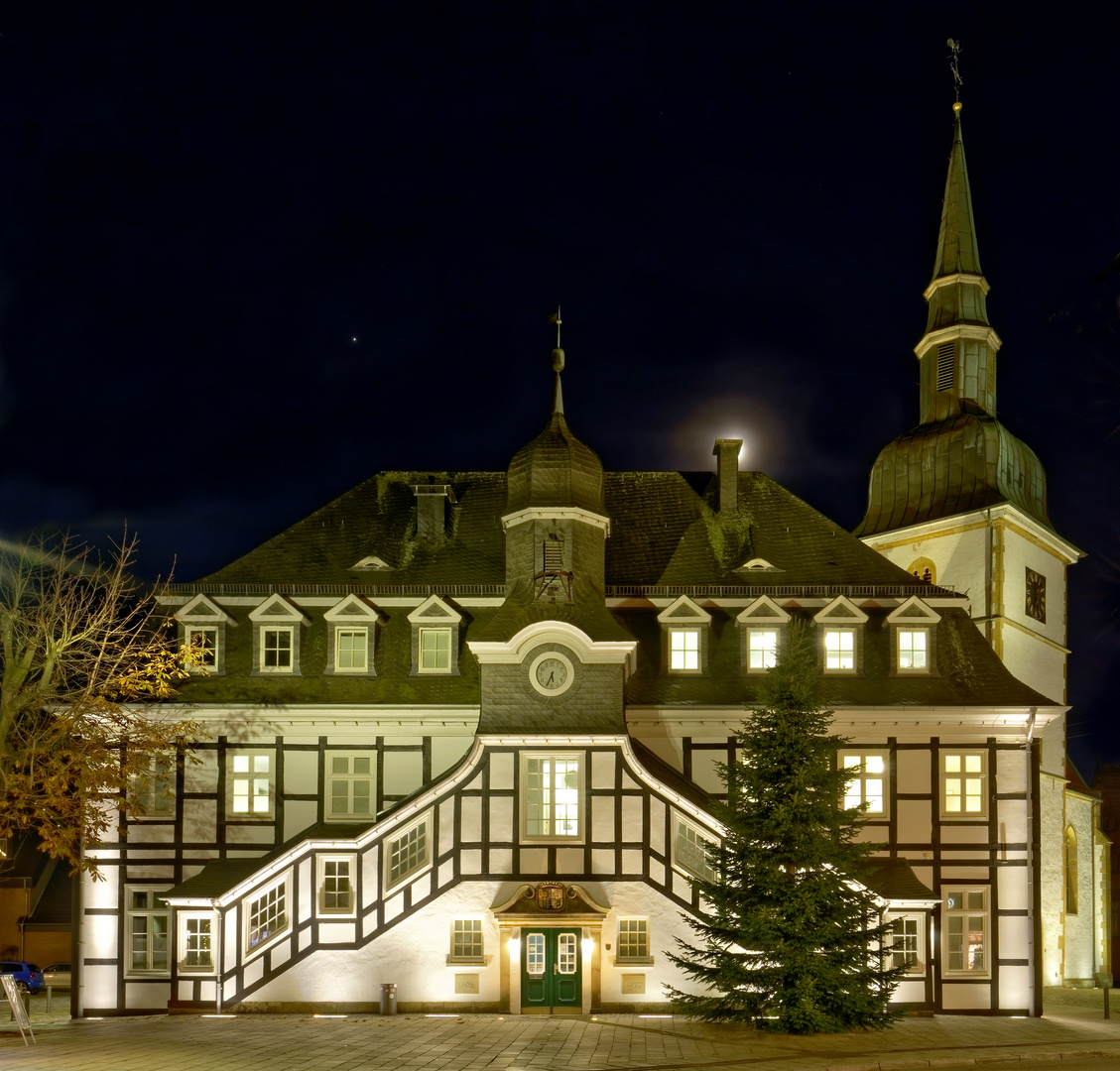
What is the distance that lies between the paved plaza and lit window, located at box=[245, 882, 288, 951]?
177cm

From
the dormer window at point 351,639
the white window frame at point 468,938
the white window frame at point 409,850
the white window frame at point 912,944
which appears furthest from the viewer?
the dormer window at point 351,639

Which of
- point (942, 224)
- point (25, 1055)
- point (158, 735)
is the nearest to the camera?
point (25, 1055)

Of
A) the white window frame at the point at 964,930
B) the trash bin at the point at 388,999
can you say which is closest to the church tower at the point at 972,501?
the white window frame at the point at 964,930

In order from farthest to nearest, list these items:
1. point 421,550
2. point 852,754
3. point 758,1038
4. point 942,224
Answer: point 942,224, point 421,550, point 852,754, point 758,1038

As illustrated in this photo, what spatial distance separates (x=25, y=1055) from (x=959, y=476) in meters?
33.1

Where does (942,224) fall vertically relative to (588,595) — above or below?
above

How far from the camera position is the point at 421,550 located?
3881 cm

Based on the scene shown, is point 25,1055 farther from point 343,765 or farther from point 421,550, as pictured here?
point 421,550

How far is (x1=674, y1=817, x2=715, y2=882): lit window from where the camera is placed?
1270 inches

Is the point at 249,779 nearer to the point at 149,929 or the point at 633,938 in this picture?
the point at 149,929

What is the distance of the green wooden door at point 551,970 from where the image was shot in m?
31.8

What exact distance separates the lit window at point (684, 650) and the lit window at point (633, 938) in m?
6.92

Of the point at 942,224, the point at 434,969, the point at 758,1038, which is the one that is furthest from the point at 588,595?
the point at 942,224

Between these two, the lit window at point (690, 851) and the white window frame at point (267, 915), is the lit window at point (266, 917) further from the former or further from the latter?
the lit window at point (690, 851)
